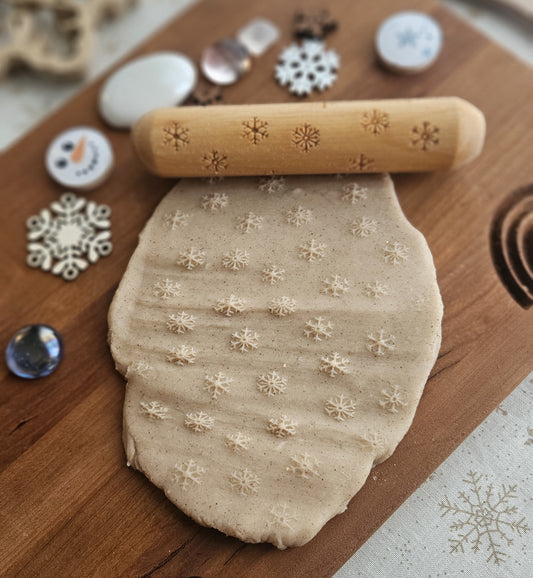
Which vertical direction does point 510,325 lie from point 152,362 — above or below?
above

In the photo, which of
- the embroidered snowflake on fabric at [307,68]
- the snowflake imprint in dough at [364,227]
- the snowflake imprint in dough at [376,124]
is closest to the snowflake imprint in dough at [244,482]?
the snowflake imprint in dough at [364,227]

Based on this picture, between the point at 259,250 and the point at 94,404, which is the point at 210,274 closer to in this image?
the point at 259,250

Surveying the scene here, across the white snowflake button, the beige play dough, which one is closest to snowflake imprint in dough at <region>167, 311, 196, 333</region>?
the beige play dough

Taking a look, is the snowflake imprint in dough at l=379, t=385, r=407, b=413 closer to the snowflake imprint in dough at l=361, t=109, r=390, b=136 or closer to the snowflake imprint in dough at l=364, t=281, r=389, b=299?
the snowflake imprint in dough at l=364, t=281, r=389, b=299

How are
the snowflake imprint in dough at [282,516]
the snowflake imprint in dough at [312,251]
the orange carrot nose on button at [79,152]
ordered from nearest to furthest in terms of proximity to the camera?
1. the snowflake imprint in dough at [282,516]
2. the snowflake imprint in dough at [312,251]
3. the orange carrot nose on button at [79,152]

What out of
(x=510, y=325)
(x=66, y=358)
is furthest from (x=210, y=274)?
(x=510, y=325)

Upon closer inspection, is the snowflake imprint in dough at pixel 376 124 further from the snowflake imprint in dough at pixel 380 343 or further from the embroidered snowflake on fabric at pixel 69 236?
the embroidered snowflake on fabric at pixel 69 236
